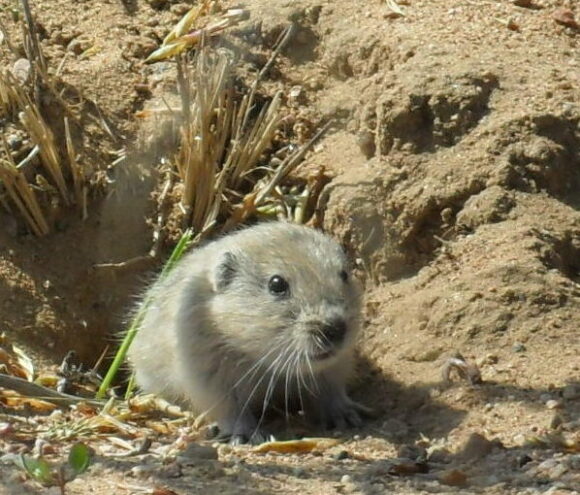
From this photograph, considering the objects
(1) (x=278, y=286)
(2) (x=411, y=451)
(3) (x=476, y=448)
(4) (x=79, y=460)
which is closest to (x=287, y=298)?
(1) (x=278, y=286)

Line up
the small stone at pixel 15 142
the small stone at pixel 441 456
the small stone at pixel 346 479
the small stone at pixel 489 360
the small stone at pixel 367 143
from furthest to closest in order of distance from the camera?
the small stone at pixel 15 142, the small stone at pixel 367 143, the small stone at pixel 489 360, the small stone at pixel 441 456, the small stone at pixel 346 479

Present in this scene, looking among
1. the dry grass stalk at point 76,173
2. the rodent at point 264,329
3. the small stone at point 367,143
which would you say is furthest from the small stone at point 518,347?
the dry grass stalk at point 76,173

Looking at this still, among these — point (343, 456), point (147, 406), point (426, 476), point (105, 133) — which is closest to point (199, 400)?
point (147, 406)

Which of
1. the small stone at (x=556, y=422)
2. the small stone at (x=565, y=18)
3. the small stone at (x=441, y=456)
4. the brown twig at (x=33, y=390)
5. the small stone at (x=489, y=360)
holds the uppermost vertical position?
the small stone at (x=565, y=18)

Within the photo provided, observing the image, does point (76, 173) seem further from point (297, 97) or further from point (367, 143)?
point (367, 143)

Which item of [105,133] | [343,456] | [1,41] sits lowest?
[343,456]

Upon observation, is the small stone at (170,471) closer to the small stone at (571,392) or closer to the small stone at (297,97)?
the small stone at (571,392)

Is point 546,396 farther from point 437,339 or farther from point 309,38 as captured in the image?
point 309,38

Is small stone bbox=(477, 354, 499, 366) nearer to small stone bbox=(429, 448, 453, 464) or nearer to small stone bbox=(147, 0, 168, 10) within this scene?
small stone bbox=(429, 448, 453, 464)
